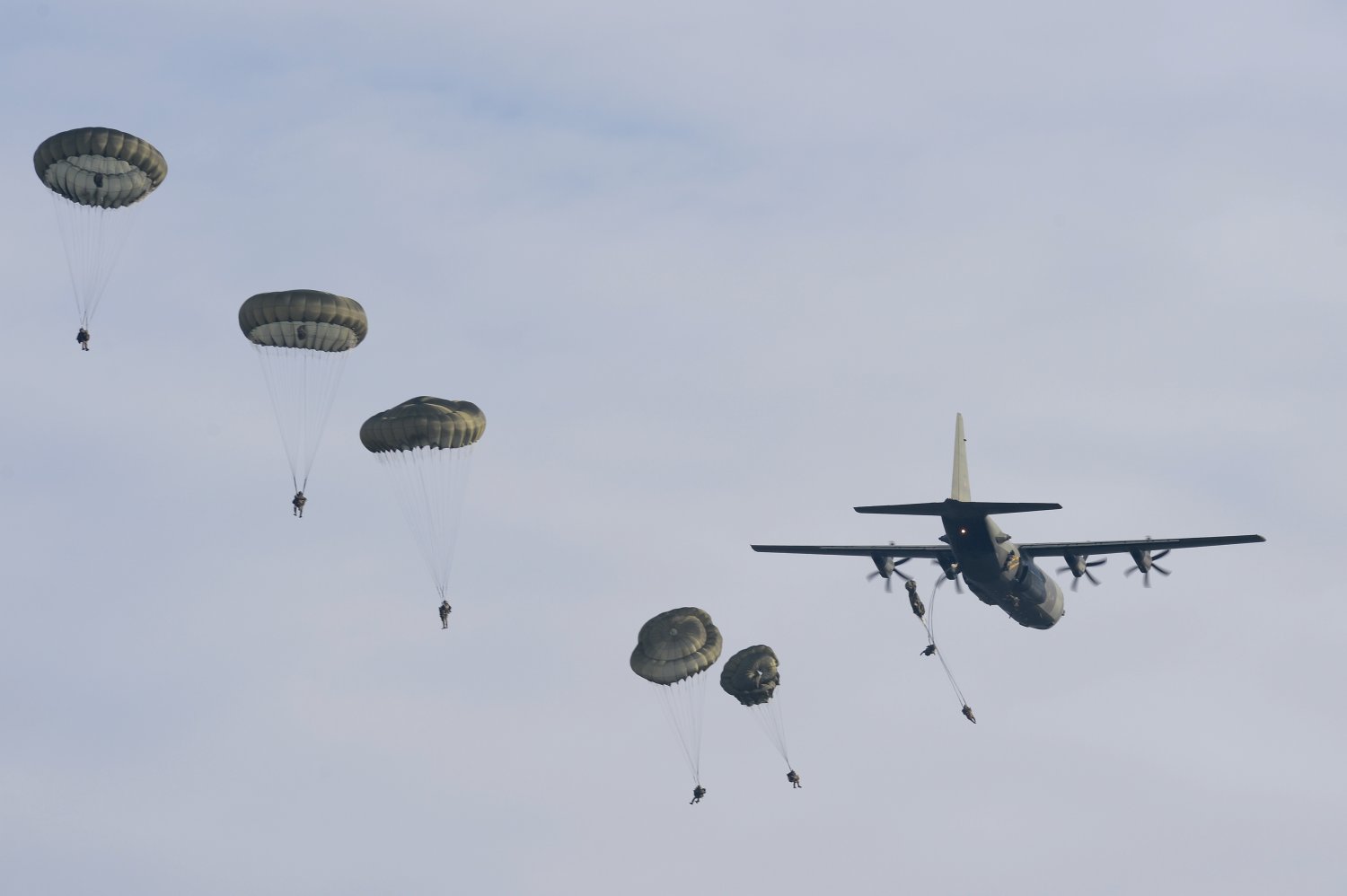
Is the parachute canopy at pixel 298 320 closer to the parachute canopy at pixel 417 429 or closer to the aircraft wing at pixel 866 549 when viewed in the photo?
the parachute canopy at pixel 417 429

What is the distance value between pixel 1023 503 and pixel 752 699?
14616 mm

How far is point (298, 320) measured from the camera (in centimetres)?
5506

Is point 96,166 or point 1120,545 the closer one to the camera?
point 96,166

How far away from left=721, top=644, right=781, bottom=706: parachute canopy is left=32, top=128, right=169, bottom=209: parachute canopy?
32913 millimetres

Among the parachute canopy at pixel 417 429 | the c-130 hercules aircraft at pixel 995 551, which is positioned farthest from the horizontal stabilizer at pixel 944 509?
the parachute canopy at pixel 417 429

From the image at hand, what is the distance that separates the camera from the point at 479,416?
57375 millimetres

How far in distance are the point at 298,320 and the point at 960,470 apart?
31385 millimetres

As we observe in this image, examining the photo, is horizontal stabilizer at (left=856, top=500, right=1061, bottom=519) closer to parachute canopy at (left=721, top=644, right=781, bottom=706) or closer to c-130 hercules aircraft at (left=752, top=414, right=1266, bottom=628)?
c-130 hercules aircraft at (left=752, top=414, right=1266, bottom=628)

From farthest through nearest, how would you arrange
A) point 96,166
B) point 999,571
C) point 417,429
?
1. point 999,571
2. point 96,166
3. point 417,429

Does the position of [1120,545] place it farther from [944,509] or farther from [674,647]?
[674,647]

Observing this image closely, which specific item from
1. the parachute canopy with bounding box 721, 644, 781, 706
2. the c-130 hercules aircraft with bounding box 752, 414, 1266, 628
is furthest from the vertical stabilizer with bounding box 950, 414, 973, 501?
the parachute canopy with bounding box 721, 644, 781, 706

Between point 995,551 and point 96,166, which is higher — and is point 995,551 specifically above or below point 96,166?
below

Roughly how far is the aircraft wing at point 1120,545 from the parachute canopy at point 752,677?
1335 cm

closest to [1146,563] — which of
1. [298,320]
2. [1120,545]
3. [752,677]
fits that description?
[1120,545]
